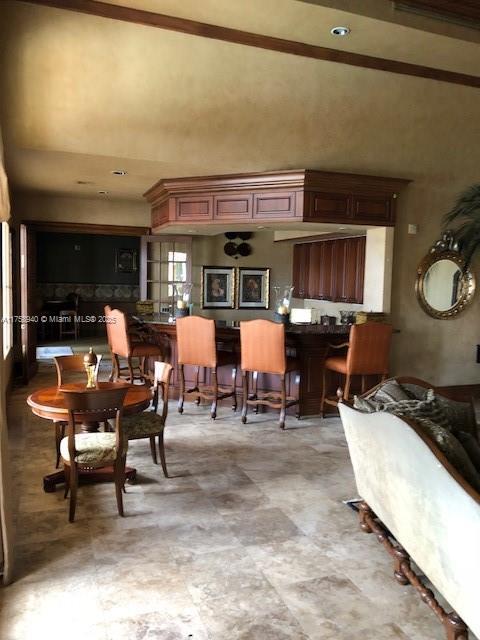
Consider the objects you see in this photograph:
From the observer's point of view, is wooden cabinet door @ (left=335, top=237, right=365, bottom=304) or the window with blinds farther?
the window with blinds

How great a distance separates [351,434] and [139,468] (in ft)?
6.08

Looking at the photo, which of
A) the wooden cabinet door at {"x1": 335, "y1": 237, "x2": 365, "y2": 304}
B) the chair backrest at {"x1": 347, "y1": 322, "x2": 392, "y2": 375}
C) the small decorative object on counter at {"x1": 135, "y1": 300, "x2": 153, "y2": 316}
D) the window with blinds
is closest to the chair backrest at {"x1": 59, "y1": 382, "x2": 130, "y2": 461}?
the chair backrest at {"x1": 347, "y1": 322, "x2": 392, "y2": 375}

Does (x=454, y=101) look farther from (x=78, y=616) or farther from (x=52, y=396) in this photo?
(x=78, y=616)

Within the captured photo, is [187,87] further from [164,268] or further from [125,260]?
[125,260]

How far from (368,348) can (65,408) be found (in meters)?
3.05

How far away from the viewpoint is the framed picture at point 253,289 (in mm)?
8719

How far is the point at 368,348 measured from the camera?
16.7 feet

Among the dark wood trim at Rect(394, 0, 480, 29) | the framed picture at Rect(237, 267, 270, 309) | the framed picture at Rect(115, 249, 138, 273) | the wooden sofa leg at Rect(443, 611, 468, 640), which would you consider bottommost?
the wooden sofa leg at Rect(443, 611, 468, 640)

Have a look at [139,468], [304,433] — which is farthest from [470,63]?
[139,468]

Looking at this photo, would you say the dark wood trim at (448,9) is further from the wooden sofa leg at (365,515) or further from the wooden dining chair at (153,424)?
the wooden sofa leg at (365,515)

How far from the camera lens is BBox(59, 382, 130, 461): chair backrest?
9.89 ft

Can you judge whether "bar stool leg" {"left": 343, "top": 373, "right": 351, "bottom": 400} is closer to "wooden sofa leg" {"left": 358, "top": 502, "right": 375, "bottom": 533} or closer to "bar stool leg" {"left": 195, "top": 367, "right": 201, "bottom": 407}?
"bar stool leg" {"left": 195, "top": 367, "right": 201, "bottom": 407}

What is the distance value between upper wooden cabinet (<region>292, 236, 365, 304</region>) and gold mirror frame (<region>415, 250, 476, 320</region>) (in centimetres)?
104

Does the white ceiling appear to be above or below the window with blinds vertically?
above
